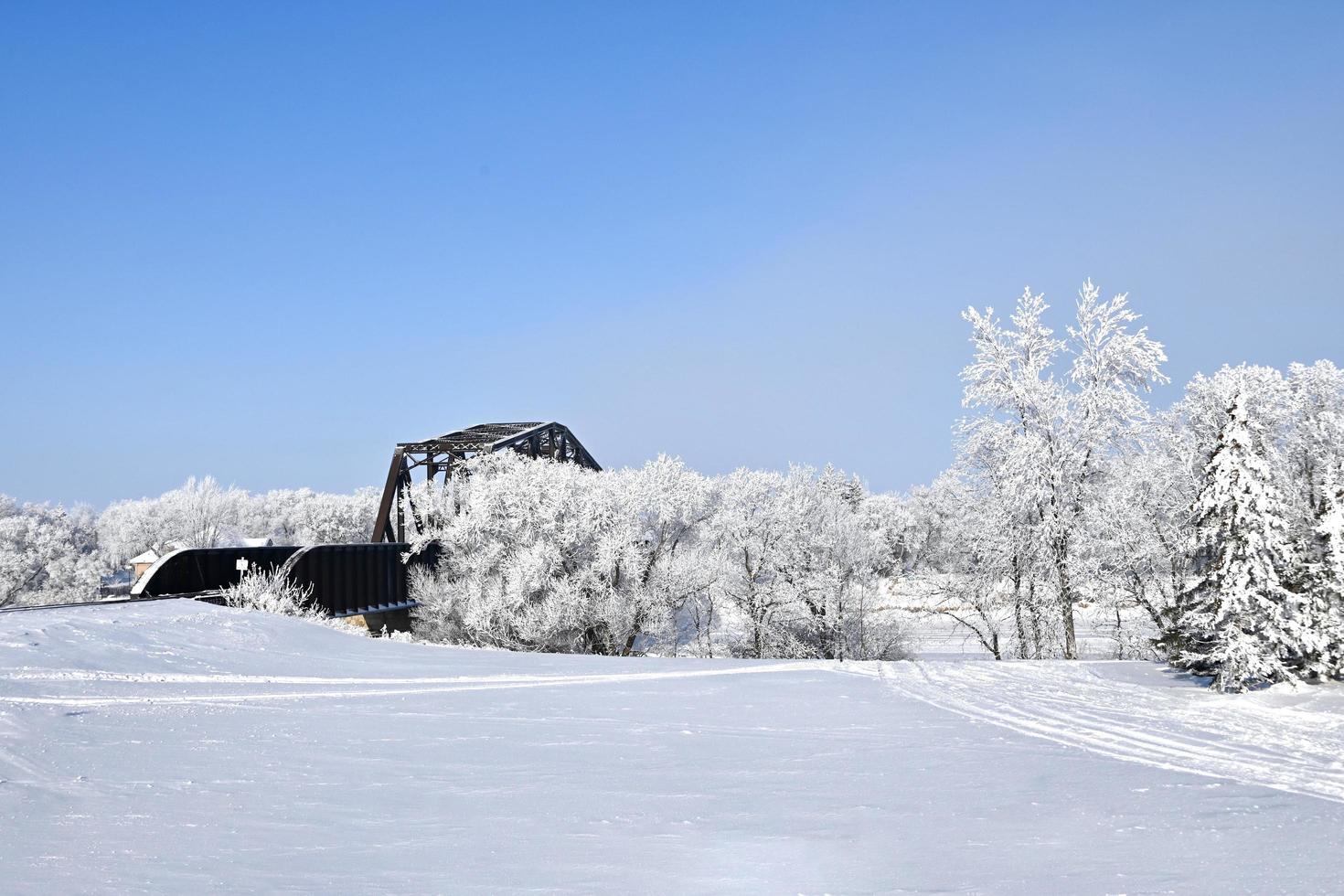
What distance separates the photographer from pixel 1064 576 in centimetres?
2381

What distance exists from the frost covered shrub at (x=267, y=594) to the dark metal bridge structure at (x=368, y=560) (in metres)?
0.36

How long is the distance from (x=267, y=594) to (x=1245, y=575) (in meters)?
19.1

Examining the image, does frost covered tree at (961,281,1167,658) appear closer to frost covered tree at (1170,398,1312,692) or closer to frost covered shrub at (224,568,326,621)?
frost covered tree at (1170,398,1312,692)

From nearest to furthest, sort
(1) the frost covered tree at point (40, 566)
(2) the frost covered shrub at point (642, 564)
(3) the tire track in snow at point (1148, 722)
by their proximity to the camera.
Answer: (3) the tire track in snow at point (1148, 722) < (2) the frost covered shrub at point (642, 564) < (1) the frost covered tree at point (40, 566)

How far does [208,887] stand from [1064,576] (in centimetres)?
2302

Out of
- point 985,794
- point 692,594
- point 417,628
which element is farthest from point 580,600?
point 985,794

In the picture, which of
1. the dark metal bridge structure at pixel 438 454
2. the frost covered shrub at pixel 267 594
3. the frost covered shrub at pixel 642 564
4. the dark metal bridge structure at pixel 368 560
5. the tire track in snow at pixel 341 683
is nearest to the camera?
the tire track in snow at pixel 341 683

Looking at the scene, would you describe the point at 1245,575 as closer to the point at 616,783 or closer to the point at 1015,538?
the point at 1015,538

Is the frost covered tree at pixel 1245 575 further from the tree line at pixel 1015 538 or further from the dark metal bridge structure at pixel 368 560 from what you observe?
the dark metal bridge structure at pixel 368 560

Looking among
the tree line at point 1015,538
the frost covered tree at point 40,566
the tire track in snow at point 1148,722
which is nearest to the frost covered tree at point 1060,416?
the tree line at point 1015,538

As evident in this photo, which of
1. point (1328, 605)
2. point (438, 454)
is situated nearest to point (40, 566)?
point (438, 454)

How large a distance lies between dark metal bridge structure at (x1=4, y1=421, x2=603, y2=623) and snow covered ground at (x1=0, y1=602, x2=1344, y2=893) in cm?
805

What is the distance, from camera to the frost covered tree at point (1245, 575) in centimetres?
1391

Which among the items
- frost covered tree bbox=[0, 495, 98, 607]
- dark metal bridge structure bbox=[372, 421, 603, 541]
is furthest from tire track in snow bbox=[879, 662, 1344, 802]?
frost covered tree bbox=[0, 495, 98, 607]
